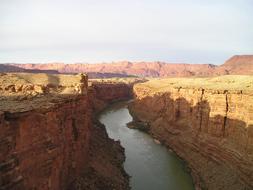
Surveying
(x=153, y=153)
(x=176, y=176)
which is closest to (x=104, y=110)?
(x=153, y=153)

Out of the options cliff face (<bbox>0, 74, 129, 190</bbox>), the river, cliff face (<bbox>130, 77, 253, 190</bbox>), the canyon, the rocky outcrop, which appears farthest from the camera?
the rocky outcrop

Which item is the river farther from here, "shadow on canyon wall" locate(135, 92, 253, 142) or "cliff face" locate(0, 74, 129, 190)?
"shadow on canyon wall" locate(135, 92, 253, 142)

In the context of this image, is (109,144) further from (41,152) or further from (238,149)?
(41,152)

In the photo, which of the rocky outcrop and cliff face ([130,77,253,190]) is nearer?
cliff face ([130,77,253,190])

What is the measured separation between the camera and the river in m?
27.5

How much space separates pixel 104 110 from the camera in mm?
66625

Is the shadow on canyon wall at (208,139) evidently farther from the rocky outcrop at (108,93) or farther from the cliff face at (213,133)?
the rocky outcrop at (108,93)

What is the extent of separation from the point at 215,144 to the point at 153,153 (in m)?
8.14

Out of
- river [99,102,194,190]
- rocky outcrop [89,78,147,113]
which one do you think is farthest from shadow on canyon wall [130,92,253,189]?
rocky outcrop [89,78,147,113]

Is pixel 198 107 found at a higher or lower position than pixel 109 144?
higher

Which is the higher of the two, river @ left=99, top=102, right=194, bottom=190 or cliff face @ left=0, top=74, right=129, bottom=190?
cliff face @ left=0, top=74, right=129, bottom=190

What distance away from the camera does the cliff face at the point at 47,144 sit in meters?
12.5

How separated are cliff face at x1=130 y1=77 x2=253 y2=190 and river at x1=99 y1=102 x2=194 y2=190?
1124mm

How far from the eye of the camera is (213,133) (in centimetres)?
3084
